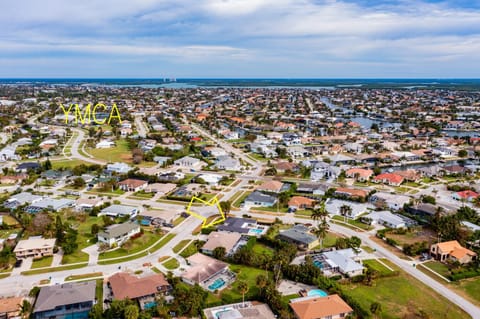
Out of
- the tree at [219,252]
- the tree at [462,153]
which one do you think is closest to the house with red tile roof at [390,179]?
the tree at [462,153]

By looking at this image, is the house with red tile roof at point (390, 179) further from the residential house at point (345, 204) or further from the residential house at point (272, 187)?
the residential house at point (272, 187)

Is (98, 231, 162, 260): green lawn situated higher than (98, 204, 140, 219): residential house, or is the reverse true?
(98, 204, 140, 219): residential house

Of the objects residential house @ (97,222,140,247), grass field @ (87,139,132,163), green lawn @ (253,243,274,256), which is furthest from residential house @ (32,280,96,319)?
grass field @ (87,139,132,163)

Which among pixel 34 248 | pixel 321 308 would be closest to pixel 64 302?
pixel 34 248

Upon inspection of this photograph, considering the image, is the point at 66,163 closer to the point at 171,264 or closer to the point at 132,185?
the point at 132,185

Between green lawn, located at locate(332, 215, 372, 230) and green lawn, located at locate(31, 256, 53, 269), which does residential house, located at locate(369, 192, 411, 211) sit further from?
green lawn, located at locate(31, 256, 53, 269)

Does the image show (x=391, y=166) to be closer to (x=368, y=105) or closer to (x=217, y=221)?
(x=217, y=221)
